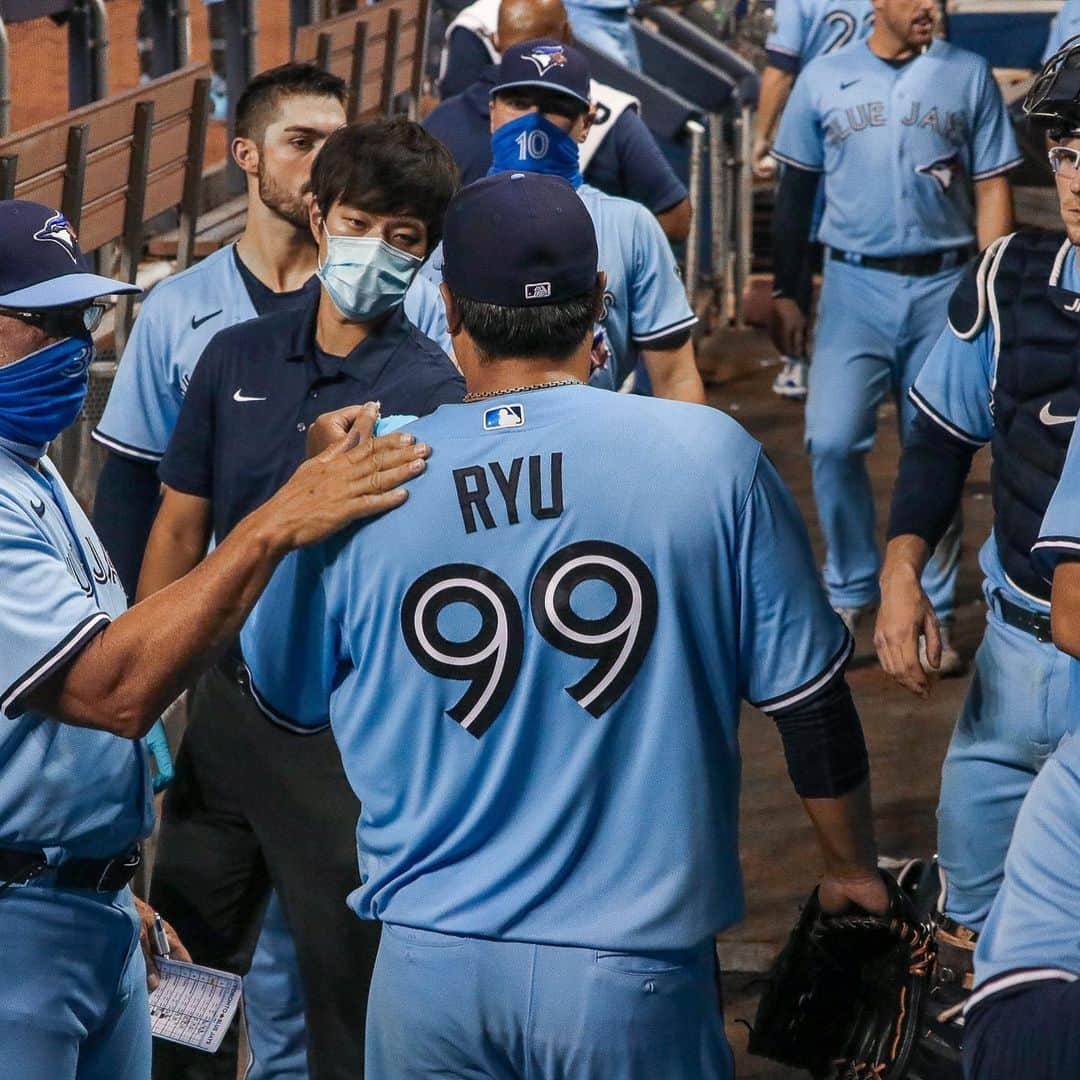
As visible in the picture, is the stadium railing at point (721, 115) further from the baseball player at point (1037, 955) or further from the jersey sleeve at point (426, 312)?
the baseball player at point (1037, 955)

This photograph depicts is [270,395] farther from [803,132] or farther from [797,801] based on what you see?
[803,132]

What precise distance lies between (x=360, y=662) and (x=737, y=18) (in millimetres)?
13981

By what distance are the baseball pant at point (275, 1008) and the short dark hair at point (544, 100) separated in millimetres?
2378

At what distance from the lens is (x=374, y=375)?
3.57 meters

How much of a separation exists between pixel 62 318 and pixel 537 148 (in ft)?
8.26

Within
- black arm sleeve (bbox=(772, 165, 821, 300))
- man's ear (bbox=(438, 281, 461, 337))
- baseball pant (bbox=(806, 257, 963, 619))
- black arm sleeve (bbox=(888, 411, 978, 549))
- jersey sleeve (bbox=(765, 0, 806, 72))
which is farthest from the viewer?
jersey sleeve (bbox=(765, 0, 806, 72))

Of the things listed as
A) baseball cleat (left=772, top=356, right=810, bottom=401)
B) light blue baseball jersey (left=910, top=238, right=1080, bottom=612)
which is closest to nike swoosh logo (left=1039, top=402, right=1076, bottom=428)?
light blue baseball jersey (left=910, top=238, right=1080, bottom=612)

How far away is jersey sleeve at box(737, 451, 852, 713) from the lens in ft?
8.41

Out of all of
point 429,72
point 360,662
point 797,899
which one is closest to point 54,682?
point 360,662

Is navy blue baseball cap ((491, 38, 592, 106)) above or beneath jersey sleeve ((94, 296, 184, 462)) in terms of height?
above

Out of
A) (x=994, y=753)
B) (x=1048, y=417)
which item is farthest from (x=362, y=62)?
(x=994, y=753)

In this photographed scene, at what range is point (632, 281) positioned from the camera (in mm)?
5184

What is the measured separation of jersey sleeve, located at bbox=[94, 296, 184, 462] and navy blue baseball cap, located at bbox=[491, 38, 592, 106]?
158cm

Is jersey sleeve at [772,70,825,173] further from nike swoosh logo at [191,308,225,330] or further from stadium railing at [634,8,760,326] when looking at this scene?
stadium railing at [634,8,760,326]
